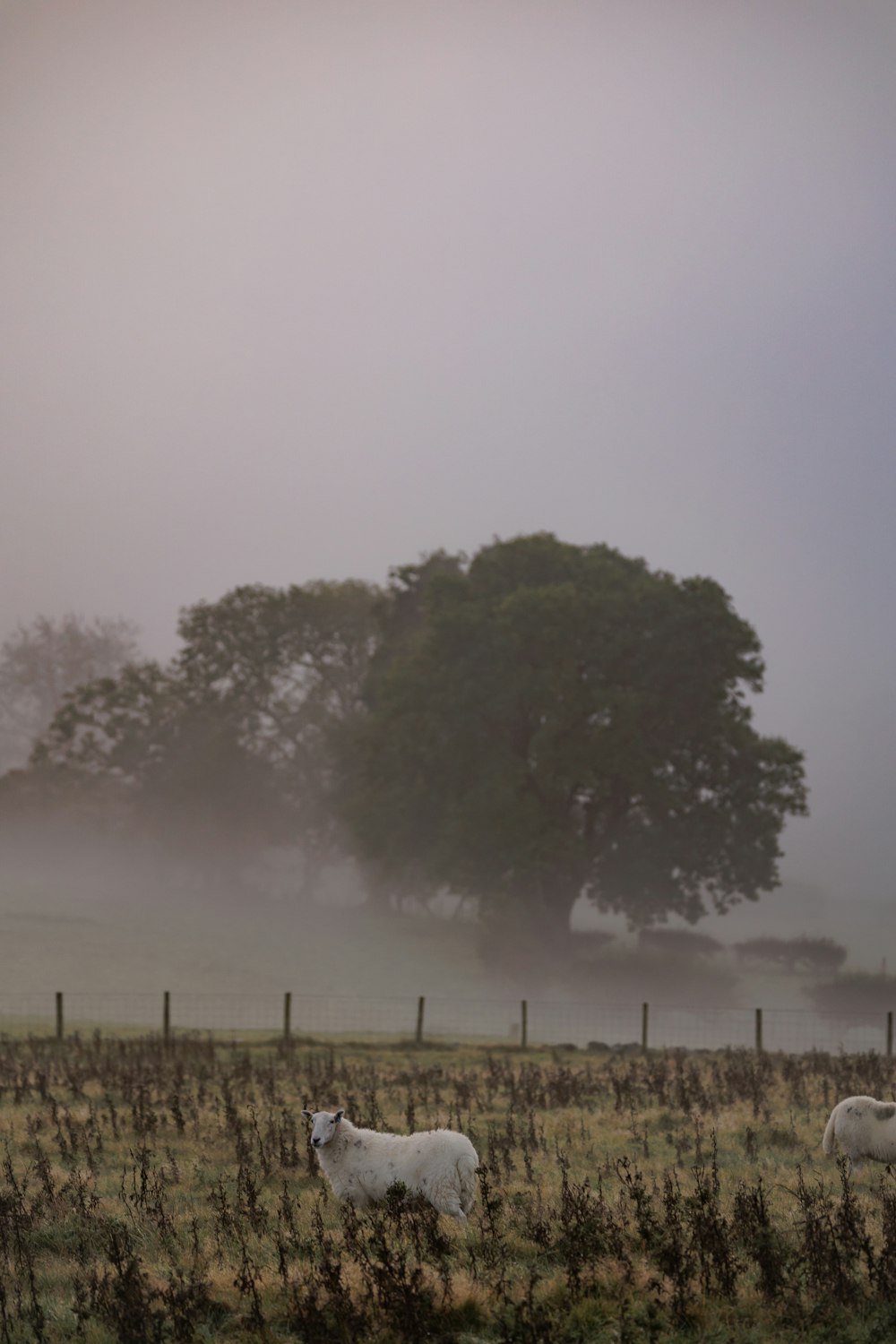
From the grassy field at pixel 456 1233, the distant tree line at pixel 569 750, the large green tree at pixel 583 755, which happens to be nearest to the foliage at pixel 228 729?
the distant tree line at pixel 569 750

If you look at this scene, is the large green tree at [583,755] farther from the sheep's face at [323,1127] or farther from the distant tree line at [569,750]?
the sheep's face at [323,1127]

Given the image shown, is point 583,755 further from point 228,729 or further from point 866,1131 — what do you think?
point 866,1131

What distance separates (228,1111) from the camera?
16938 millimetres

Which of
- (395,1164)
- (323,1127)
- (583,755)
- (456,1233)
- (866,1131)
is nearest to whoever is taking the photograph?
(456,1233)

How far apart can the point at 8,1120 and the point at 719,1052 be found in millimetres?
20998

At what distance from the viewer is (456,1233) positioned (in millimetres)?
11383

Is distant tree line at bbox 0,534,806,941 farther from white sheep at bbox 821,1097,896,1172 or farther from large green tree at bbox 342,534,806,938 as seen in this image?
white sheep at bbox 821,1097,896,1172

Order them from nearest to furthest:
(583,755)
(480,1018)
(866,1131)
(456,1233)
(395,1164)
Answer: (456,1233) → (395,1164) → (866,1131) → (480,1018) → (583,755)

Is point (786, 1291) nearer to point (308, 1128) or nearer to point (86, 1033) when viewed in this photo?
point (308, 1128)

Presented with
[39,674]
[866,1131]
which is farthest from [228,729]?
[866,1131]

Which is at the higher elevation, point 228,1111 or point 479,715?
point 479,715

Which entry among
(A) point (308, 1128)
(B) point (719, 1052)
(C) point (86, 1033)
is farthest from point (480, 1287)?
(C) point (86, 1033)

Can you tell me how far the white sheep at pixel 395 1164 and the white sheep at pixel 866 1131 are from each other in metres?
4.56

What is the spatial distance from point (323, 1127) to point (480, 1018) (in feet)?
134
